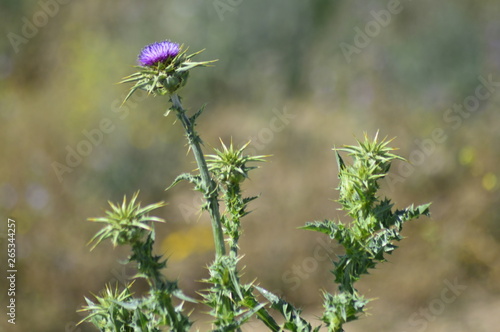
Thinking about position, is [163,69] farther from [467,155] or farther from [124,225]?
[467,155]

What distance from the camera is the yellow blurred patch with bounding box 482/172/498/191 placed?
Result: 722cm

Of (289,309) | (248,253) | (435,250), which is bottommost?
(289,309)

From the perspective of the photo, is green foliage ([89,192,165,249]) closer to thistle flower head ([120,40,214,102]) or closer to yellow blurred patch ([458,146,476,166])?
thistle flower head ([120,40,214,102])

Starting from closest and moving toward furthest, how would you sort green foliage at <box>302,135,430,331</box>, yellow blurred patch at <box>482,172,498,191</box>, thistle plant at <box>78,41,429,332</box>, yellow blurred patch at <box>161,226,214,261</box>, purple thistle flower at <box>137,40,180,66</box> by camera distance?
thistle plant at <box>78,41,429,332</box> < purple thistle flower at <box>137,40,180,66</box> < green foliage at <box>302,135,430,331</box> < yellow blurred patch at <box>482,172,498,191</box> < yellow blurred patch at <box>161,226,214,261</box>

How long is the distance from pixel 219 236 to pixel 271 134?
16.7ft

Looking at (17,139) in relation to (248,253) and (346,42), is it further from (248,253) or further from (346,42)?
(346,42)

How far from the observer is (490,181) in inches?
285

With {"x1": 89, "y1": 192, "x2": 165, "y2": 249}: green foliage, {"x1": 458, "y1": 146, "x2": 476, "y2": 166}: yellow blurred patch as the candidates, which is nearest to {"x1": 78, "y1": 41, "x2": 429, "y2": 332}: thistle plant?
{"x1": 89, "y1": 192, "x2": 165, "y2": 249}: green foliage

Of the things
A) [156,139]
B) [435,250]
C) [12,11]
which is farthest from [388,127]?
[12,11]

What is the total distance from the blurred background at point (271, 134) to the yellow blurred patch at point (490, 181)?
35 millimetres

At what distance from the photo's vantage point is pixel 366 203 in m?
2.78

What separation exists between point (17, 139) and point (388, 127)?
155 inches

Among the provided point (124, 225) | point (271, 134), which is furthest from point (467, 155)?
point (124, 225)

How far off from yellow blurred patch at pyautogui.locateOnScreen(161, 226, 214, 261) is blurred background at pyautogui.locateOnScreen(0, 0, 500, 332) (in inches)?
0.6
